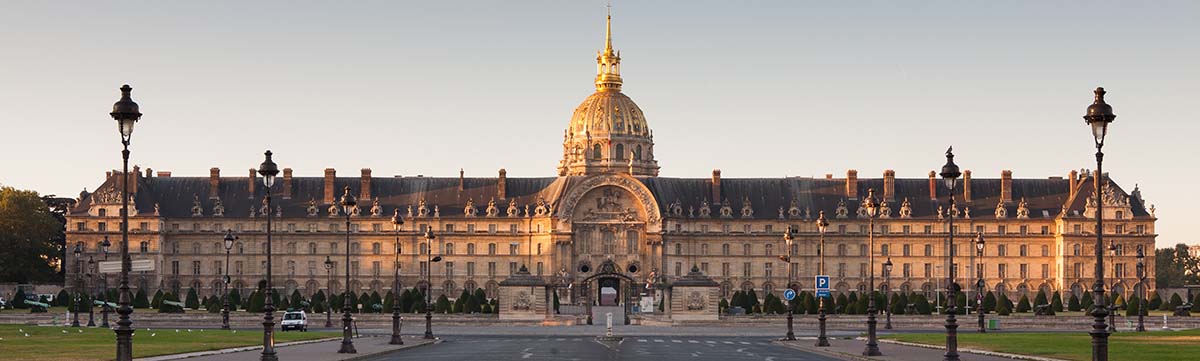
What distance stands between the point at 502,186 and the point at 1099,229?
13618 centimetres

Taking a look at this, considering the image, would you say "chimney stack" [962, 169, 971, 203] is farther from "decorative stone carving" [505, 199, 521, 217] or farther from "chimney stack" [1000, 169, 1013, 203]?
"decorative stone carving" [505, 199, 521, 217]

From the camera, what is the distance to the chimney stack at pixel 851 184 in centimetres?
17050

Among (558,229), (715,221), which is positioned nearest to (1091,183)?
(715,221)

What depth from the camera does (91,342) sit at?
213ft

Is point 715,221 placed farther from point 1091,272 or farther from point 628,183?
point 1091,272

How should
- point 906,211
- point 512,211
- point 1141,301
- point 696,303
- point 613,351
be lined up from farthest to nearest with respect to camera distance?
point 512,211 < point 906,211 < point 696,303 < point 1141,301 < point 613,351

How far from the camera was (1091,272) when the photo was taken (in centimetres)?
16300

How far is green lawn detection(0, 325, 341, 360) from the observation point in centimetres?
5403

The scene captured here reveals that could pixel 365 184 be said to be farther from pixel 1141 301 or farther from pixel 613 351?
pixel 613 351

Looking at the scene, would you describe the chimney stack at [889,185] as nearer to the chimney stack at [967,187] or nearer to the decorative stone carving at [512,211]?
the chimney stack at [967,187]

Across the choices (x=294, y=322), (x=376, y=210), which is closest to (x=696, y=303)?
(x=294, y=322)

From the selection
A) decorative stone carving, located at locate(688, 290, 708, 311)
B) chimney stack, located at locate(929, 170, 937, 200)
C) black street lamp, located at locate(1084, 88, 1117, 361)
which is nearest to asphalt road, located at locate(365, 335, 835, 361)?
black street lamp, located at locate(1084, 88, 1117, 361)

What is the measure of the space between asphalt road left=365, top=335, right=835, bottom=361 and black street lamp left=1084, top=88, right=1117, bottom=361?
17.8m

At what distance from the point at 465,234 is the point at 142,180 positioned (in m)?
28.9
